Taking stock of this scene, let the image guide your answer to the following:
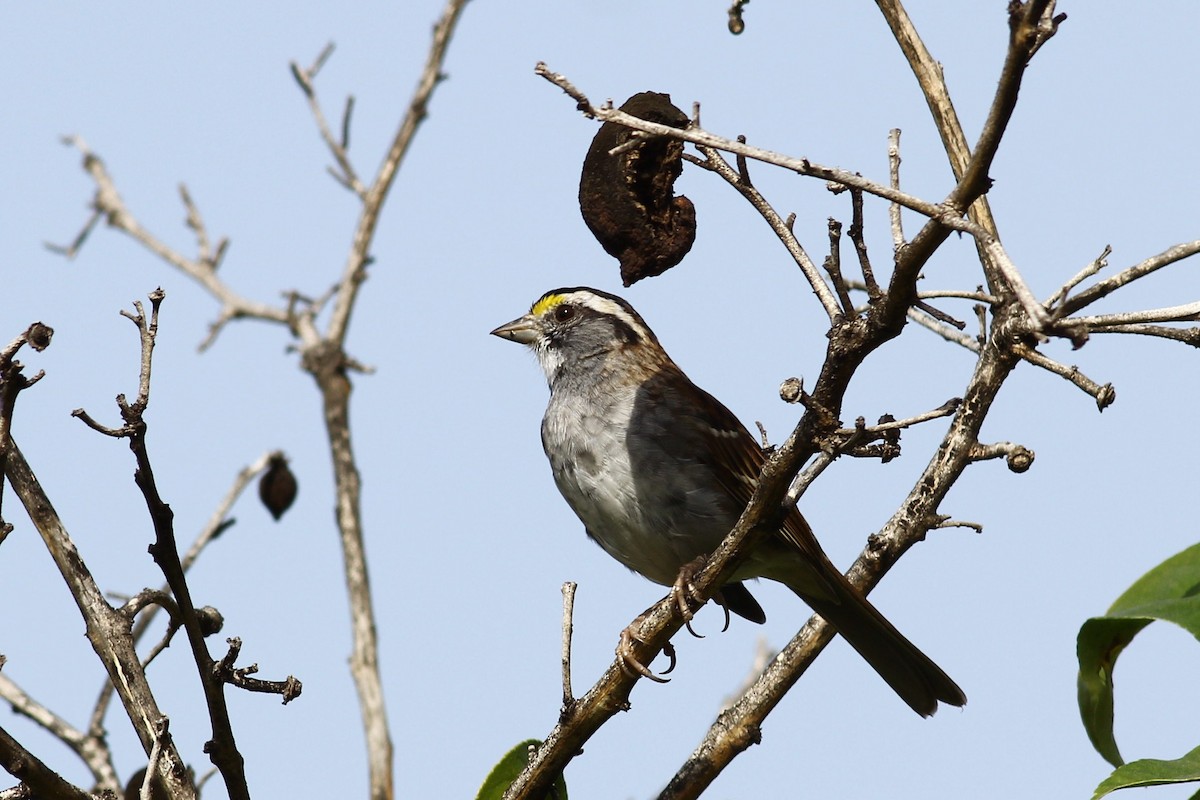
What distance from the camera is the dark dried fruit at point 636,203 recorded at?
2949 mm

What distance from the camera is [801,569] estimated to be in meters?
4.91

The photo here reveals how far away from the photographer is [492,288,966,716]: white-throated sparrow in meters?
4.79

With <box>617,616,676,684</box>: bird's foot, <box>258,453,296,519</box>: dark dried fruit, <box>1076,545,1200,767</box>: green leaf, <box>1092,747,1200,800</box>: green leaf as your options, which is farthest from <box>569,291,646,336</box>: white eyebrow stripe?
<box>1092,747,1200,800</box>: green leaf

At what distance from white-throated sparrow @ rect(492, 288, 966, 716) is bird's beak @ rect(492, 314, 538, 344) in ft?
2.22

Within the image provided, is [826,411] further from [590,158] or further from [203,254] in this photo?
[203,254]

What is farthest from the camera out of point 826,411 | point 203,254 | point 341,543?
point 203,254

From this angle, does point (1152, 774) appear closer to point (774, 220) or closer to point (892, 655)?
point (774, 220)

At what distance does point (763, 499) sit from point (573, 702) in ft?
2.74

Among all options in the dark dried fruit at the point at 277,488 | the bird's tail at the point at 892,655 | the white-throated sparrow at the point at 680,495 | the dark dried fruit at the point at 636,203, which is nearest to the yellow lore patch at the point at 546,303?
the white-throated sparrow at the point at 680,495

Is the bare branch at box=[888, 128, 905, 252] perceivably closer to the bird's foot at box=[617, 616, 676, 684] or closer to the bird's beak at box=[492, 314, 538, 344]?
the bird's foot at box=[617, 616, 676, 684]

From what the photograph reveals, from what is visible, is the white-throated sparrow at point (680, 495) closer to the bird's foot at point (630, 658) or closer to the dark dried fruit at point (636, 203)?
the bird's foot at point (630, 658)

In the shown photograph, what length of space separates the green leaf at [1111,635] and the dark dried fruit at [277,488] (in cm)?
332

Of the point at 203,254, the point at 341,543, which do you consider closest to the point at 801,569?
the point at 341,543

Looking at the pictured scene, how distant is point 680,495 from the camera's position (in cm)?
478
